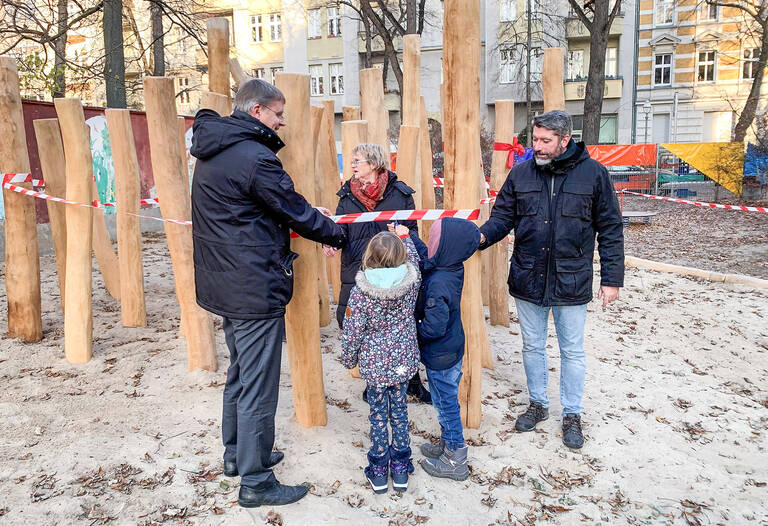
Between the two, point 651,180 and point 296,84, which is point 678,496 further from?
point 651,180

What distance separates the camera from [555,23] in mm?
29734

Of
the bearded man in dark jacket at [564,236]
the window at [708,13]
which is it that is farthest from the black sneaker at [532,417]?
the window at [708,13]

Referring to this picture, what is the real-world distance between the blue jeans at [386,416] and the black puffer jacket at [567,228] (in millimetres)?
1091

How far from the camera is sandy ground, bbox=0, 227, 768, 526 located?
113 inches

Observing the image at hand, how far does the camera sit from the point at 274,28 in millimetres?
33219

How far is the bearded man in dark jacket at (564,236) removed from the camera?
3400mm

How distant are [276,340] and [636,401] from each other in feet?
8.74

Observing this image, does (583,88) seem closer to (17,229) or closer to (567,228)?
(567,228)

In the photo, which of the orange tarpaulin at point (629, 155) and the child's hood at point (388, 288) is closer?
the child's hood at point (388, 288)

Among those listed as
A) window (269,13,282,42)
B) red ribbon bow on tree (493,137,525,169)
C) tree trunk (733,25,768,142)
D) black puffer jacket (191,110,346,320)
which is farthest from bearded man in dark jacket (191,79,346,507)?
window (269,13,282,42)

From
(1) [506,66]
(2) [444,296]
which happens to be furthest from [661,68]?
(2) [444,296]

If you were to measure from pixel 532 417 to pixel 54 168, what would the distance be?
4.41 m

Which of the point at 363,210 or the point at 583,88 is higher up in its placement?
the point at 583,88

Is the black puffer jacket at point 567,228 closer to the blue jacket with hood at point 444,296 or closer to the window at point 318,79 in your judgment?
the blue jacket with hood at point 444,296
